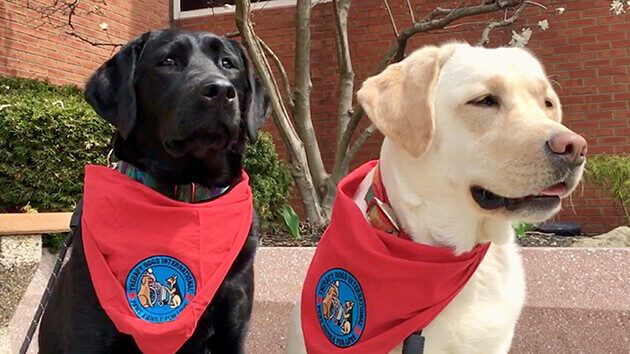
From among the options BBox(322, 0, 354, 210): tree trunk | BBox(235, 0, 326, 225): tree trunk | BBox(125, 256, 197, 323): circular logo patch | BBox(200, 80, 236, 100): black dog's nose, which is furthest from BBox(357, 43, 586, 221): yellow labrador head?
BBox(322, 0, 354, 210): tree trunk

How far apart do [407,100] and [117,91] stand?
1065 millimetres

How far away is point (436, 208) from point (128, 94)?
114 centimetres

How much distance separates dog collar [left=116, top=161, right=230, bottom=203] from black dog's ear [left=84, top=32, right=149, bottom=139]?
0.15 m

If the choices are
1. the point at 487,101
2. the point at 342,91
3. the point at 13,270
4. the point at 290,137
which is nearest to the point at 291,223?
the point at 290,137

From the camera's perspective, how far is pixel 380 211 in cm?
204

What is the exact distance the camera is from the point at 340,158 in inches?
207

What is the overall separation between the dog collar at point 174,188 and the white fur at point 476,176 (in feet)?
2.29

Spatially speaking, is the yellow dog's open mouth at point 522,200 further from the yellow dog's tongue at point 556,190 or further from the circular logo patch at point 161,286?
the circular logo patch at point 161,286

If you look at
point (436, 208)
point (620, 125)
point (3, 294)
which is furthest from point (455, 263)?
point (620, 125)

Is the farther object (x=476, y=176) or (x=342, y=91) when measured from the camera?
(x=342, y=91)

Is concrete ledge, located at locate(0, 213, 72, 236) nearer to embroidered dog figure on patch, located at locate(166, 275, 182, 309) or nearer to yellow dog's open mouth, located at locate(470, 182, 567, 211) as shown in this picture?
embroidered dog figure on patch, located at locate(166, 275, 182, 309)

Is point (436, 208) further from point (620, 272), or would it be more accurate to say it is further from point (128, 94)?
point (620, 272)

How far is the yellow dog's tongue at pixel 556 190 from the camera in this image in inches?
67.8

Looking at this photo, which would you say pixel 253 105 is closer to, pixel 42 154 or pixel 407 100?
pixel 407 100
